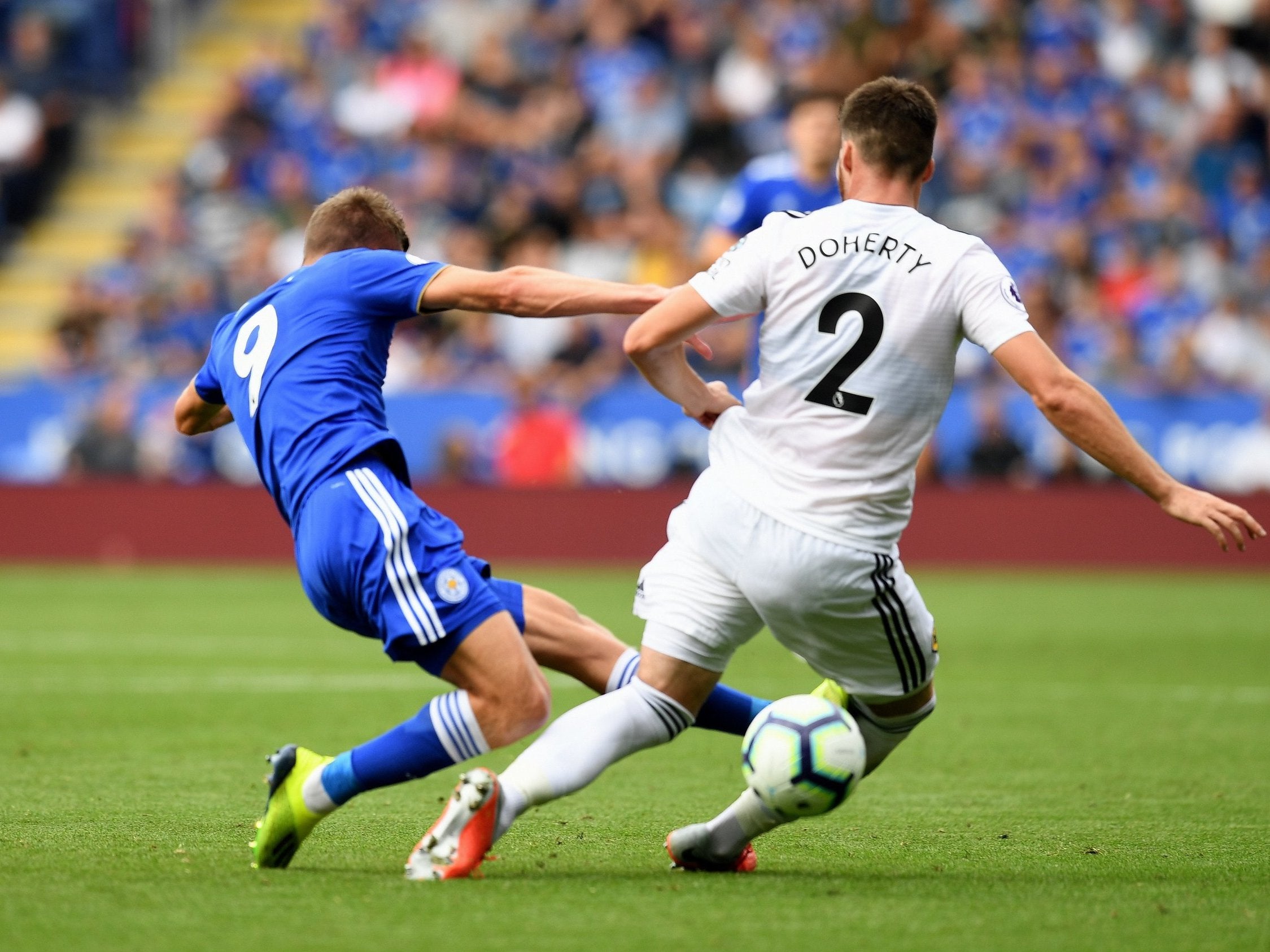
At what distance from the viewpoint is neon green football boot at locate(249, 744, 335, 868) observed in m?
4.83

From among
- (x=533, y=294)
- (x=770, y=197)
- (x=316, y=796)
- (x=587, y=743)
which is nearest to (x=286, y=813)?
(x=316, y=796)

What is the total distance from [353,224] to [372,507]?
895 millimetres

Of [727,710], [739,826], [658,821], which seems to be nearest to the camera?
[739,826]

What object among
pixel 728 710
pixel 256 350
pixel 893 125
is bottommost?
pixel 728 710

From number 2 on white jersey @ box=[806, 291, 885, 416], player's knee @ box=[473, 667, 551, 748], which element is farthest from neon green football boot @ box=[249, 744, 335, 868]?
number 2 on white jersey @ box=[806, 291, 885, 416]

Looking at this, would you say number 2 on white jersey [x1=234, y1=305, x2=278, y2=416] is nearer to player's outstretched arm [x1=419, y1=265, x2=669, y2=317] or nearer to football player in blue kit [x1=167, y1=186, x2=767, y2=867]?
football player in blue kit [x1=167, y1=186, x2=767, y2=867]

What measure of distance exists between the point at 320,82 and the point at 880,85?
61.9ft

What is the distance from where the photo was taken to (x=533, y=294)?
15.9ft

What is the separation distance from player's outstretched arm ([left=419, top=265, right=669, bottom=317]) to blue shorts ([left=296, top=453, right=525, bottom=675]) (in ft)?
1.63

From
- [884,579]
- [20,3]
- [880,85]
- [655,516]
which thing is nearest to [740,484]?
[884,579]

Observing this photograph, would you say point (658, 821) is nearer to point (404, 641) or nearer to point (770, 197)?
point (404, 641)

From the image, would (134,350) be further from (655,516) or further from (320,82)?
(655,516)

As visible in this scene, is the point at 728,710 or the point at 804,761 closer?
the point at 804,761

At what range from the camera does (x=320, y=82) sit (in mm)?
22672
